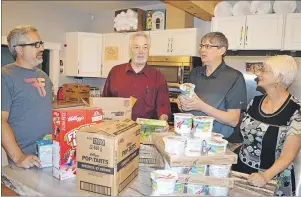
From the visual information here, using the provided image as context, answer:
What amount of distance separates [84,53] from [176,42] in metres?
A: 1.73

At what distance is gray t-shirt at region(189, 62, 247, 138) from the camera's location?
5.88 feet

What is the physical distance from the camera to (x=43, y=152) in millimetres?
1439

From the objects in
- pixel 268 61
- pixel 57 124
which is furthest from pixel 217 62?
pixel 57 124

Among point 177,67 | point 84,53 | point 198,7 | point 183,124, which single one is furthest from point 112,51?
point 183,124

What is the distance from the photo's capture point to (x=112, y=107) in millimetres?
1706

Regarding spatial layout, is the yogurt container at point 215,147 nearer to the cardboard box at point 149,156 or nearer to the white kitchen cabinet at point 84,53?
the cardboard box at point 149,156

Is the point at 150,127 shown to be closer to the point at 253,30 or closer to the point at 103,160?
the point at 103,160

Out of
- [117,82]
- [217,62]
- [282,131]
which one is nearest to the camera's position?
[282,131]

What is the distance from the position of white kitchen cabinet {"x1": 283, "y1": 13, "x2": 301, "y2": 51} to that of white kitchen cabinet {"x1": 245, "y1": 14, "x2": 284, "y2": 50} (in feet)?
0.19

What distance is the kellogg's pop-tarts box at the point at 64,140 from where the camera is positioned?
4.21ft

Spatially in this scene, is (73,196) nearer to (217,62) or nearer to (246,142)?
(246,142)

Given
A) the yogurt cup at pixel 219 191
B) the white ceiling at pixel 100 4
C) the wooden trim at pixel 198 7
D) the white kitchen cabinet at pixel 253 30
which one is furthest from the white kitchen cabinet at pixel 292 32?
the yogurt cup at pixel 219 191

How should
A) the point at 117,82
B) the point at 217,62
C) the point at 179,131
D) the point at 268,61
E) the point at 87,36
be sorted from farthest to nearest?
the point at 87,36 → the point at 117,82 → the point at 217,62 → the point at 268,61 → the point at 179,131

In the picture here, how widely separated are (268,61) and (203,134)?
791 mm
